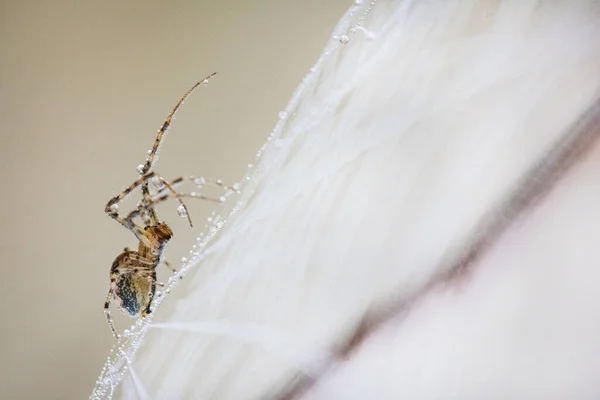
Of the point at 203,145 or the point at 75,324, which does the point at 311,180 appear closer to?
the point at 203,145

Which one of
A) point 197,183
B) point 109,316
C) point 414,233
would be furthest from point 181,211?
point 414,233

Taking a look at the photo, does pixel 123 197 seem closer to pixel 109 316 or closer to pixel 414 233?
pixel 109 316

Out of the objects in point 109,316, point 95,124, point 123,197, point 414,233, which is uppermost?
point 95,124

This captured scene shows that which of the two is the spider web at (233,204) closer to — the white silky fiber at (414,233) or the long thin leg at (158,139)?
the white silky fiber at (414,233)

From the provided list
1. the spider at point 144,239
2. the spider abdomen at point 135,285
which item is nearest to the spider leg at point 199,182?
the spider at point 144,239

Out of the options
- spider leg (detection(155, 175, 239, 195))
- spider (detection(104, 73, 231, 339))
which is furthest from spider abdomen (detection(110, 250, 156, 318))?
spider leg (detection(155, 175, 239, 195))
